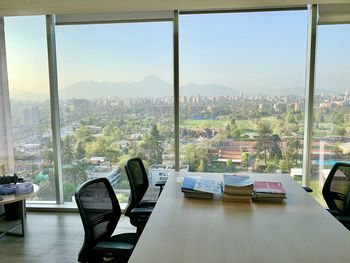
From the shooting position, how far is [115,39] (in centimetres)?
408

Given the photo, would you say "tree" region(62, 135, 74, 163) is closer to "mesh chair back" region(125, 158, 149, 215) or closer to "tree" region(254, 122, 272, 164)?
"mesh chair back" region(125, 158, 149, 215)

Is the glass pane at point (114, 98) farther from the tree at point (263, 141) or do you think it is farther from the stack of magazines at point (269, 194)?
the stack of magazines at point (269, 194)

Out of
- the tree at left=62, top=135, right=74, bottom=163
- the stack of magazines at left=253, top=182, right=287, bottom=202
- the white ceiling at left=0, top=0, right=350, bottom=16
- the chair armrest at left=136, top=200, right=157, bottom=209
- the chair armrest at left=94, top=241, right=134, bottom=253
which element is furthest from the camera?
the tree at left=62, top=135, right=74, bottom=163

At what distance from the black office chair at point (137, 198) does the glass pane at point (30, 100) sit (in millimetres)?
1939

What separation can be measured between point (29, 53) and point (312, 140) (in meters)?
3.98

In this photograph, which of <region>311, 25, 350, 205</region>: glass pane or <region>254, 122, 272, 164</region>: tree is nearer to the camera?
<region>311, 25, 350, 205</region>: glass pane

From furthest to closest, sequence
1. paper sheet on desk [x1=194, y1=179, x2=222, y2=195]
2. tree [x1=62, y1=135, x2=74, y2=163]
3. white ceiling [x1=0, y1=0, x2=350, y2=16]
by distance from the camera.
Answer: tree [x1=62, y1=135, x2=74, y2=163], white ceiling [x1=0, y1=0, x2=350, y2=16], paper sheet on desk [x1=194, y1=179, x2=222, y2=195]

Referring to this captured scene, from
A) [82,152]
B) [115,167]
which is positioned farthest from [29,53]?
[115,167]

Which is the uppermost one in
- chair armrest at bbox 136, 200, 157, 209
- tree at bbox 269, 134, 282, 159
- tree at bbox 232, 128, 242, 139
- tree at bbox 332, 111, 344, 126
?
tree at bbox 332, 111, 344, 126

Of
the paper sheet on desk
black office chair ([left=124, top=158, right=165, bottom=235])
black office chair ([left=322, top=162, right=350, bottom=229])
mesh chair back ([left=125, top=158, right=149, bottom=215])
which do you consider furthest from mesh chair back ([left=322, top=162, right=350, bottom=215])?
mesh chair back ([left=125, top=158, right=149, bottom=215])

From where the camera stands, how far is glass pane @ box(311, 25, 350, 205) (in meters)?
3.80

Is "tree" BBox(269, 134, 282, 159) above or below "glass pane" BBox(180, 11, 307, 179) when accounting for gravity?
below

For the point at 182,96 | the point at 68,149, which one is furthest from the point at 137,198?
the point at 68,149

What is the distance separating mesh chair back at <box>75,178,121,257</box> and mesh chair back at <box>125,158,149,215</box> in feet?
1.39
